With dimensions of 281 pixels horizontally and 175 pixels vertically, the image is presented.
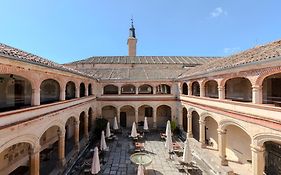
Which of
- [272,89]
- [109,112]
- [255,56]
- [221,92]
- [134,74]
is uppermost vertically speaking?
[134,74]

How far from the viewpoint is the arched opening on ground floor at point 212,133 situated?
17.3 metres

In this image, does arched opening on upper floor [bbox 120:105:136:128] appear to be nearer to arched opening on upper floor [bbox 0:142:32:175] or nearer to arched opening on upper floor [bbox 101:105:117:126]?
arched opening on upper floor [bbox 101:105:117:126]

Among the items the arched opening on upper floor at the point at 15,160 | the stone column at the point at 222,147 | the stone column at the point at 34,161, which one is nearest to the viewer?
the stone column at the point at 34,161

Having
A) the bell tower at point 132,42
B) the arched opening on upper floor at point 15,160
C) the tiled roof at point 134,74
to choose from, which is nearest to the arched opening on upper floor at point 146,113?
the tiled roof at point 134,74

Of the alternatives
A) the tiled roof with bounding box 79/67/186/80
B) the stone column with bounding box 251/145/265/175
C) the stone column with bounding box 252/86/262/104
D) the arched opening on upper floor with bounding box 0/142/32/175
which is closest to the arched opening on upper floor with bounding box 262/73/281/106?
the stone column with bounding box 252/86/262/104

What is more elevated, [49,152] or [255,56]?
[255,56]

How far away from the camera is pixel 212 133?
18.1 m

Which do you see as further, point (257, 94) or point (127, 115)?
point (127, 115)

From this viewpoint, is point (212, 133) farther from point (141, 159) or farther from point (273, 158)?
point (141, 159)

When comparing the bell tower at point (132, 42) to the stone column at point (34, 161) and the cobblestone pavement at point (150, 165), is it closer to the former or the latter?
the cobblestone pavement at point (150, 165)

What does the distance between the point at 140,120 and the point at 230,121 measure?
48.5 ft

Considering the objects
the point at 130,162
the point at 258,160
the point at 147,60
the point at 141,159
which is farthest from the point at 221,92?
the point at 147,60

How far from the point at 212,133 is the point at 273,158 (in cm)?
615

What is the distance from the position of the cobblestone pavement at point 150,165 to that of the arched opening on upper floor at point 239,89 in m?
6.48
